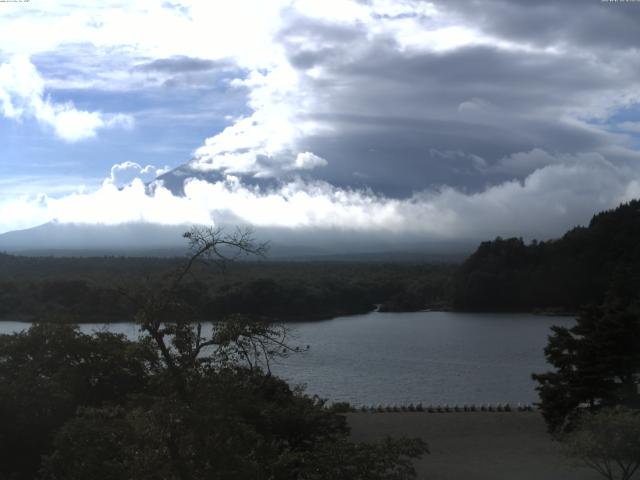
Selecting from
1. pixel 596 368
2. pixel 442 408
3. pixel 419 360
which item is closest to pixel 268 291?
pixel 419 360

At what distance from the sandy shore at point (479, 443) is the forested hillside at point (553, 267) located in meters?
27.3

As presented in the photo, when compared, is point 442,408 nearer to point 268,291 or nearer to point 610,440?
point 610,440

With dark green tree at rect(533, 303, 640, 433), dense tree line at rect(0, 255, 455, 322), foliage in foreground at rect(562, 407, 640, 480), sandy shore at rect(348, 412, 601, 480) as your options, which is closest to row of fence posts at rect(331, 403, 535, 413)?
sandy shore at rect(348, 412, 601, 480)

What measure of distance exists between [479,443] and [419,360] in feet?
44.4

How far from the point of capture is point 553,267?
155 ft

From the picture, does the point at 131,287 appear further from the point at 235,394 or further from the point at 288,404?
the point at 288,404

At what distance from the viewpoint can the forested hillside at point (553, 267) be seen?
4481 cm

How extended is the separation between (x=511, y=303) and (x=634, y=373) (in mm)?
34865

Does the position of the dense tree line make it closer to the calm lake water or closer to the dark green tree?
the calm lake water

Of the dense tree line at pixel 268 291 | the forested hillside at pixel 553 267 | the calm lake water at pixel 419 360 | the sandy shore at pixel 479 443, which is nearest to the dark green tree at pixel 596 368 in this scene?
the sandy shore at pixel 479 443

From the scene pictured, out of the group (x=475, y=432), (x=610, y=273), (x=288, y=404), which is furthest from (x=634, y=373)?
(x=610, y=273)

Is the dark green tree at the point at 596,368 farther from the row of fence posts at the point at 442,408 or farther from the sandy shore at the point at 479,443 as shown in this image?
the row of fence posts at the point at 442,408

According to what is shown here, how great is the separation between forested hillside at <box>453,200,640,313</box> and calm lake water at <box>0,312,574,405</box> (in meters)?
4.12

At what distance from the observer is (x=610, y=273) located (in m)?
43.2
